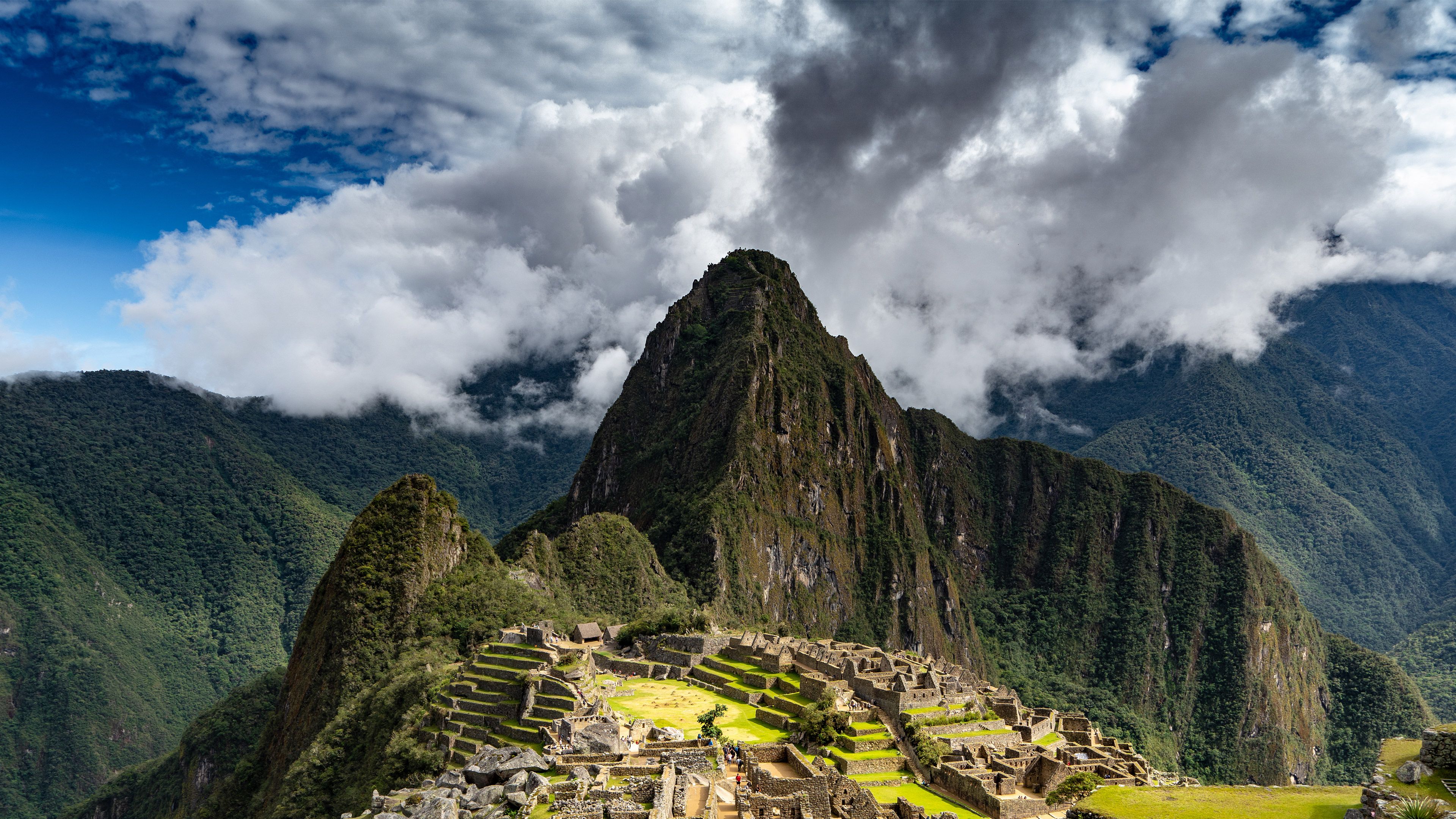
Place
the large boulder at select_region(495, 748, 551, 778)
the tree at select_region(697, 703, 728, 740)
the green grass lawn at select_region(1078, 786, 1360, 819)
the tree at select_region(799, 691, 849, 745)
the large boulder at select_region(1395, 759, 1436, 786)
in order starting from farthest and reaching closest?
the tree at select_region(799, 691, 849, 745) → the tree at select_region(697, 703, 728, 740) → the large boulder at select_region(495, 748, 551, 778) → the green grass lawn at select_region(1078, 786, 1360, 819) → the large boulder at select_region(1395, 759, 1436, 786)

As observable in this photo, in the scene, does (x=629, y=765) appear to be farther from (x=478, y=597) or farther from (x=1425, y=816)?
(x=478, y=597)

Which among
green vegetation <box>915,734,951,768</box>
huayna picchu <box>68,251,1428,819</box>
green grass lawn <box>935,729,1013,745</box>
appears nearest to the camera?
huayna picchu <box>68,251,1428,819</box>

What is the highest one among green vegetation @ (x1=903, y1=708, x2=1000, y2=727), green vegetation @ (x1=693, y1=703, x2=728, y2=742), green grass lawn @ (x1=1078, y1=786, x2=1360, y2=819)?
green vegetation @ (x1=903, y1=708, x2=1000, y2=727)

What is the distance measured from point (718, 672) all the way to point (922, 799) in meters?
23.5

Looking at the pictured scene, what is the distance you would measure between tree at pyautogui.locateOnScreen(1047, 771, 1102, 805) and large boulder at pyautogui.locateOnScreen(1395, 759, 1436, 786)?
60.4ft

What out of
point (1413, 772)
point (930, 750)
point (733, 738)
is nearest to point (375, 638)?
point (733, 738)

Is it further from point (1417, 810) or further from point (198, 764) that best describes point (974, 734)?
point (198, 764)

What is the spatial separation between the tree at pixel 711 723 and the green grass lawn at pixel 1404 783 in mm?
21458

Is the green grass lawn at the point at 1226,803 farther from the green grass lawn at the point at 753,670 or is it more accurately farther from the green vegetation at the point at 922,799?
the green grass lawn at the point at 753,670

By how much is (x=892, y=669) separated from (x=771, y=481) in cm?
10459

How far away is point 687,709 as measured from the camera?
164ft

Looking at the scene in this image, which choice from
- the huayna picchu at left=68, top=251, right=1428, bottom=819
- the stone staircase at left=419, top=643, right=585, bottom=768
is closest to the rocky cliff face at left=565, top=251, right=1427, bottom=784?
the huayna picchu at left=68, top=251, right=1428, bottom=819

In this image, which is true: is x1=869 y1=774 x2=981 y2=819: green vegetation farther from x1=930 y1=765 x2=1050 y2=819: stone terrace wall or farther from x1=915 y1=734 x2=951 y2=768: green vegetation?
x1=915 y1=734 x2=951 y2=768: green vegetation

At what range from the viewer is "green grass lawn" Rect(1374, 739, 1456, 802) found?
20844mm
